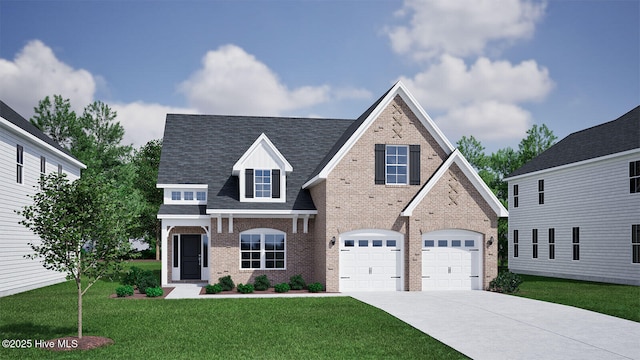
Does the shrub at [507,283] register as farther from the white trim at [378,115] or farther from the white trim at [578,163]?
the white trim at [578,163]

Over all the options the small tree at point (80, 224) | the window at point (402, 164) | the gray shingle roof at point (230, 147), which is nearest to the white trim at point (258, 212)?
the gray shingle roof at point (230, 147)

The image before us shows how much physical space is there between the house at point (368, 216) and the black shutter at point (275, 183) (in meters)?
0.05

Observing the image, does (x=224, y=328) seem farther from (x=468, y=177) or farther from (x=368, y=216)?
(x=468, y=177)

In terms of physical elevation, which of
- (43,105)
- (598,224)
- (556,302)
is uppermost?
(43,105)

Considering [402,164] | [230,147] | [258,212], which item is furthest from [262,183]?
[402,164]

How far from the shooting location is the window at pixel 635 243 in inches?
1142

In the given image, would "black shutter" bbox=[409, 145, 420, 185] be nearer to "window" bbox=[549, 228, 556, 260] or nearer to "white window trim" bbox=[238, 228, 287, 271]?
"white window trim" bbox=[238, 228, 287, 271]

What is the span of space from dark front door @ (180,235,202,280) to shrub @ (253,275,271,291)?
5558 millimetres

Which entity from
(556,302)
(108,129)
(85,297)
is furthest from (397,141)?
(108,129)

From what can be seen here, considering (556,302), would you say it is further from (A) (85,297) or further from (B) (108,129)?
(B) (108,129)

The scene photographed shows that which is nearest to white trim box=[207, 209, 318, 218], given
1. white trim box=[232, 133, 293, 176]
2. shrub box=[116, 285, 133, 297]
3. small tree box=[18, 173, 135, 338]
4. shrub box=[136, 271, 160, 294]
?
white trim box=[232, 133, 293, 176]

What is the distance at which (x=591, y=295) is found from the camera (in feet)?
79.5

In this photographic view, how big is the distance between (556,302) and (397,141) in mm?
9293

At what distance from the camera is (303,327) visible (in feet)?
51.5
